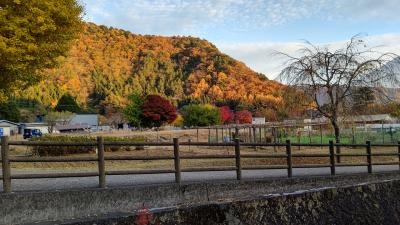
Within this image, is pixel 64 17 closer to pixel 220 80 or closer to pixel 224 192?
pixel 224 192

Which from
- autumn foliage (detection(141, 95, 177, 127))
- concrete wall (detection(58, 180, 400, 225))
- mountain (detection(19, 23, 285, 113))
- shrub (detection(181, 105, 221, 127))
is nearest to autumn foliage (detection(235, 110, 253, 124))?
shrub (detection(181, 105, 221, 127))

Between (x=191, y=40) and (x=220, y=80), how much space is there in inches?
1619

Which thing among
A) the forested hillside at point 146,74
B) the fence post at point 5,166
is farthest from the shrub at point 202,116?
the fence post at point 5,166

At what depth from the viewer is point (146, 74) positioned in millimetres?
182000

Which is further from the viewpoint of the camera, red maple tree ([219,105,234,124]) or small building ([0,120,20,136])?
red maple tree ([219,105,234,124])

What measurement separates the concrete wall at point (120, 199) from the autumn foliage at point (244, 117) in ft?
376

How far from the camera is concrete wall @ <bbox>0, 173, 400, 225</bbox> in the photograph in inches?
312

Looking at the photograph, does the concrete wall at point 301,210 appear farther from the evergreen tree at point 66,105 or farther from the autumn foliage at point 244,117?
the evergreen tree at point 66,105

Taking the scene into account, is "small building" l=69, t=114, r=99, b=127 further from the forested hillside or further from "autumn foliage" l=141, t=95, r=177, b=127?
"autumn foliage" l=141, t=95, r=177, b=127

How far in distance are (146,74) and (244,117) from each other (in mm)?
65794

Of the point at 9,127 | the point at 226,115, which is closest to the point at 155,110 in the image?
the point at 9,127

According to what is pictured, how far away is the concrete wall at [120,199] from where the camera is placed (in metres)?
7.93

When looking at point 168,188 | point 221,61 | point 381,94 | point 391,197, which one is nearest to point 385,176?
point 391,197

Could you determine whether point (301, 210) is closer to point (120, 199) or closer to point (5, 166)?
point (120, 199)
